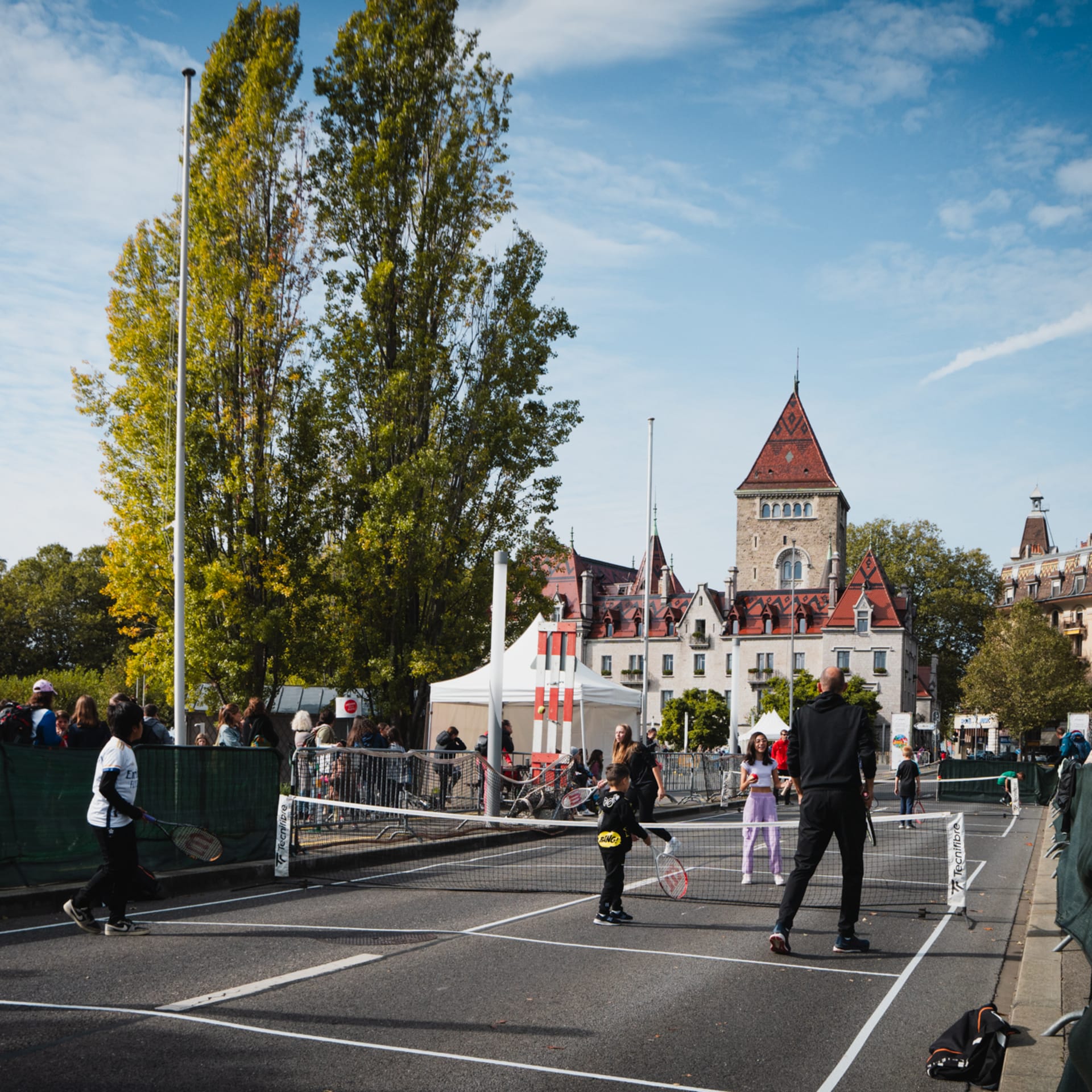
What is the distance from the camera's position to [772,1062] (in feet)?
19.5

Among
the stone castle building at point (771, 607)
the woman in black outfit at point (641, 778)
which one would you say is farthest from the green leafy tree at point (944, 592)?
the woman in black outfit at point (641, 778)

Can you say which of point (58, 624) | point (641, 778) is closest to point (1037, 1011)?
point (641, 778)

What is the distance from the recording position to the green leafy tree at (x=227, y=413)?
25.1 metres

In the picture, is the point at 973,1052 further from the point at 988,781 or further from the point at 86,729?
the point at 988,781

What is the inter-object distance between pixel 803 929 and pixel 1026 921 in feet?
7.98

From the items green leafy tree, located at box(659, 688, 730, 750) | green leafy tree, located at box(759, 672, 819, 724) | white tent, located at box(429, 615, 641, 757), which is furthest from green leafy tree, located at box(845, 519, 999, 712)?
white tent, located at box(429, 615, 641, 757)

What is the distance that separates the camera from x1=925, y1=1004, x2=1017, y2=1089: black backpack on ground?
5.71 metres

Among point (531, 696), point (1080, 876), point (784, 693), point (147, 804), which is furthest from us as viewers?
point (784, 693)

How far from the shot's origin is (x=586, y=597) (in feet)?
355

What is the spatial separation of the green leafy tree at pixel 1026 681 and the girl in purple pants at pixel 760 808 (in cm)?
6808

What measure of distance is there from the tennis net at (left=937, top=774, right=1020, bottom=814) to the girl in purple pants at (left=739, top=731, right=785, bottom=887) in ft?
85.3

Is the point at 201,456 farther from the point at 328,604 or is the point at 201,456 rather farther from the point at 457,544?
the point at 457,544

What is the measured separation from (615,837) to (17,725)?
7.66 m

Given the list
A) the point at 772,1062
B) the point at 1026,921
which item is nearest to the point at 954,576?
the point at 1026,921
